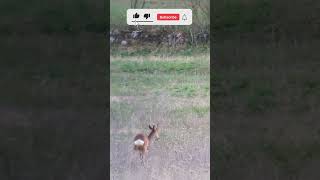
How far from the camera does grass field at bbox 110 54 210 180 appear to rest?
2.91 meters

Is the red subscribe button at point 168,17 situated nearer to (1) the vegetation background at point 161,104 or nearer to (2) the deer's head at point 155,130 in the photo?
(1) the vegetation background at point 161,104

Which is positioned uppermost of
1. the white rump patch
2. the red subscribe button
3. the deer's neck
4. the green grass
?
the red subscribe button

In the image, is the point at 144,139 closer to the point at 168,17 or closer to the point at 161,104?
the point at 161,104

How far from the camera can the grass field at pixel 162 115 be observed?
291cm

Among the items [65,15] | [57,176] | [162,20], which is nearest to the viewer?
[162,20]

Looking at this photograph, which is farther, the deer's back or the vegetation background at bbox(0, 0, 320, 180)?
the vegetation background at bbox(0, 0, 320, 180)
